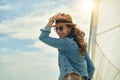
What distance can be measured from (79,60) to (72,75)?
15cm

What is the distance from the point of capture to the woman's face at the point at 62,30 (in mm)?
2973

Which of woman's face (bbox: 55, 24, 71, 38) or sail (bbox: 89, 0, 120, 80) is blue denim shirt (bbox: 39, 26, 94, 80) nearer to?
woman's face (bbox: 55, 24, 71, 38)

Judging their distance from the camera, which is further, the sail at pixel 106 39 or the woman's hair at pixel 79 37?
the sail at pixel 106 39

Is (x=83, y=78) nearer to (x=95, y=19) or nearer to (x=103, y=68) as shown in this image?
(x=95, y=19)

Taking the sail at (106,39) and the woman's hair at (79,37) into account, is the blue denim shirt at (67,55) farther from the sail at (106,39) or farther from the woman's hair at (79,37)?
the sail at (106,39)

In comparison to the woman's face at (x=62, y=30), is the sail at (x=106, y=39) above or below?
below

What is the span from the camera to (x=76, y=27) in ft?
9.91

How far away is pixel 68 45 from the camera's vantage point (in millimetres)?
2979

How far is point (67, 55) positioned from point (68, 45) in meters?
0.07

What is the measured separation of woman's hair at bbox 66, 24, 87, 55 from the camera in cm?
300

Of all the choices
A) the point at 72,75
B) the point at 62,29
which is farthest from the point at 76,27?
the point at 72,75

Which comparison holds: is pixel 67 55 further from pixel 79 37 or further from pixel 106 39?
pixel 106 39

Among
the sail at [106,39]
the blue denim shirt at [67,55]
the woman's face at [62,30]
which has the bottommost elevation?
the sail at [106,39]

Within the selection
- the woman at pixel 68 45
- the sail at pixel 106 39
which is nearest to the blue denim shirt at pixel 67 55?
the woman at pixel 68 45
